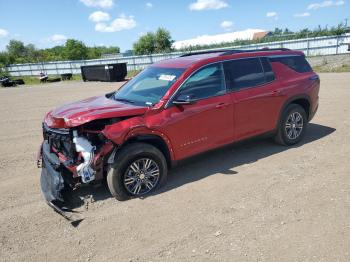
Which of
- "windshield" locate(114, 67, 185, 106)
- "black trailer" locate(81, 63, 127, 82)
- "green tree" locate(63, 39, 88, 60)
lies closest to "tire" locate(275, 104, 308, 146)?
"windshield" locate(114, 67, 185, 106)

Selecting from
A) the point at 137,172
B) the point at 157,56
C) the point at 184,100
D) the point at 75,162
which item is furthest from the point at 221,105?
the point at 157,56

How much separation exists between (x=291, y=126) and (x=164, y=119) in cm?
287

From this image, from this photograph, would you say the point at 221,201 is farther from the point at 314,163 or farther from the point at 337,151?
the point at 337,151

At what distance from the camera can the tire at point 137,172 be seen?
4.32 m

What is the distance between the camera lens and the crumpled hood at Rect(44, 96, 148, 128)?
4.21 m

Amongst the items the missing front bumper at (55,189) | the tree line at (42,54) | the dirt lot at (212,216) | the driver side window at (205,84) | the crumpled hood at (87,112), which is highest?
the tree line at (42,54)

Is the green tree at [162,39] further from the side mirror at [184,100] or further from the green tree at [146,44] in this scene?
the side mirror at [184,100]

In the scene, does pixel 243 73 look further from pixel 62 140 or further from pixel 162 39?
pixel 162 39

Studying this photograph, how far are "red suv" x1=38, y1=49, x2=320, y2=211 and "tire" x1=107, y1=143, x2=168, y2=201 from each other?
0.01m

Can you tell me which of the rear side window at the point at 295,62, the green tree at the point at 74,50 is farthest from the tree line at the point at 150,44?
the rear side window at the point at 295,62

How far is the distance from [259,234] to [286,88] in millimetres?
3257

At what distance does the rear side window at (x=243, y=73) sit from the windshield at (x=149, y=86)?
84 cm

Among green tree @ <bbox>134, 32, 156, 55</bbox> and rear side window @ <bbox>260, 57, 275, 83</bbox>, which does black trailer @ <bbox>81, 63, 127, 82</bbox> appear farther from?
green tree @ <bbox>134, 32, 156, 55</bbox>

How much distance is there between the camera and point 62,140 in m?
4.36
